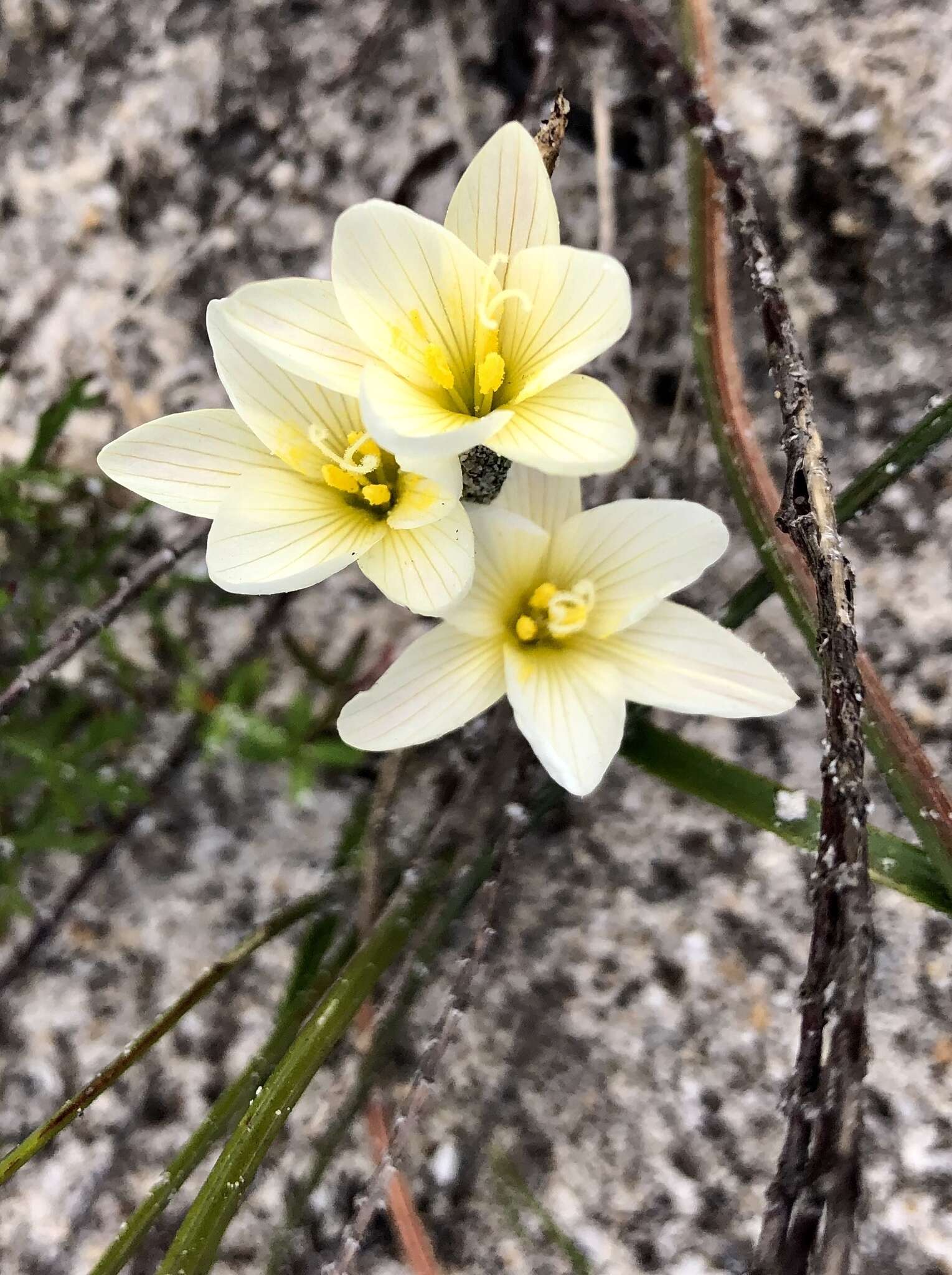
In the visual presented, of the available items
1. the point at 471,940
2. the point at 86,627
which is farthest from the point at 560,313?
the point at 471,940

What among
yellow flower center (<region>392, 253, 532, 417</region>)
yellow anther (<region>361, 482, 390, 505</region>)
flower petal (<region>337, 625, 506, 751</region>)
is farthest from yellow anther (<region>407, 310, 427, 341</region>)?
flower petal (<region>337, 625, 506, 751</region>)

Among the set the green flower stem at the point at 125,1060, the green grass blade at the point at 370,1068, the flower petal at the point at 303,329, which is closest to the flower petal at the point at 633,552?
the flower petal at the point at 303,329

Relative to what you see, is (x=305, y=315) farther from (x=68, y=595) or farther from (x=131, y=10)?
(x=131, y=10)

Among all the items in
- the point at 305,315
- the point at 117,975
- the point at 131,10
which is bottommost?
the point at 117,975

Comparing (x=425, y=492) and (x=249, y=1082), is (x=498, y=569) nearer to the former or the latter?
(x=425, y=492)

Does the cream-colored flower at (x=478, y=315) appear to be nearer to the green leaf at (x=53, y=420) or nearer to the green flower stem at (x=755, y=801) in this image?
the green flower stem at (x=755, y=801)

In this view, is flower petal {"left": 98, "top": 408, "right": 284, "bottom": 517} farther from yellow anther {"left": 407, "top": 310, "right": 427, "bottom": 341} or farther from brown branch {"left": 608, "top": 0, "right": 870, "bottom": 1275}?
brown branch {"left": 608, "top": 0, "right": 870, "bottom": 1275}

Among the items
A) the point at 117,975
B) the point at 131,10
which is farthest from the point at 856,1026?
the point at 131,10
